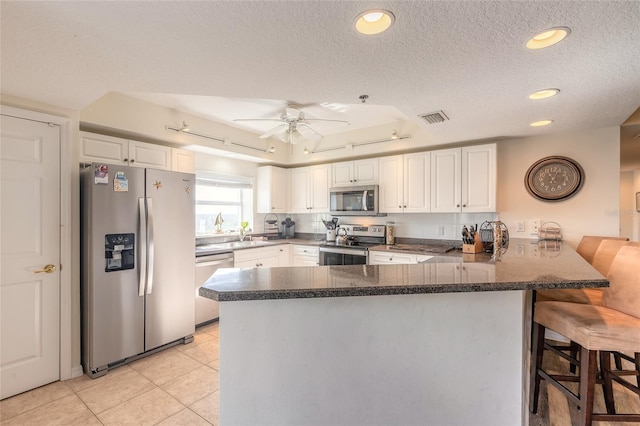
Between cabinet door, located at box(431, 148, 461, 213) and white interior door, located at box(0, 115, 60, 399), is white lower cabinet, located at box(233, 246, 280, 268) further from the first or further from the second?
cabinet door, located at box(431, 148, 461, 213)

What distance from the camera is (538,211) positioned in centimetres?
334

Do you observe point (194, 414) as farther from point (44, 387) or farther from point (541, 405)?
point (541, 405)

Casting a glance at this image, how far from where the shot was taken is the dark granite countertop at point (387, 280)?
1.13m

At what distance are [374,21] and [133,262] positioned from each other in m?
2.73

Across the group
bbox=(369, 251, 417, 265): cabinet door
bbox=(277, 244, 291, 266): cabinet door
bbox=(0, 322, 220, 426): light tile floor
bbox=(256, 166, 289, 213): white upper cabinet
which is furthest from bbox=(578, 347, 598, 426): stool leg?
bbox=(256, 166, 289, 213): white upper cabinet

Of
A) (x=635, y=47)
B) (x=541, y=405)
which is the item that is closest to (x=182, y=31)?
(x=635, y=47)

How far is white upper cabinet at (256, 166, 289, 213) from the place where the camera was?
4.77 meters

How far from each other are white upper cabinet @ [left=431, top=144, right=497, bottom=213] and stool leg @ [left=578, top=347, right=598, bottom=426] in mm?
2030

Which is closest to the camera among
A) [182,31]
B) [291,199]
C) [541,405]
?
[182,31]

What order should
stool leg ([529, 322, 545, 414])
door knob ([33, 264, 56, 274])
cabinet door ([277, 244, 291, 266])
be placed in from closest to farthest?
1. stool leg ([529, 322, 545, 414])
2. door knob ([33, 264, 56, 274])
3. cabinet door ([277, 244, 291, 266])

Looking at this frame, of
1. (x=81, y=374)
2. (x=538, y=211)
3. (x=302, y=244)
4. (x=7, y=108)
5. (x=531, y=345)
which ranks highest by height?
(x=7, y=108)

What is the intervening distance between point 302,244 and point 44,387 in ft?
9.98

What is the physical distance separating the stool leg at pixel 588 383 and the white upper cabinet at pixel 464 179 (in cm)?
203

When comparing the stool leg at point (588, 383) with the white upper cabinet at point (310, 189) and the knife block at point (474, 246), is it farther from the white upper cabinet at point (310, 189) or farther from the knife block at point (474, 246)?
the white upper cabinet at point (310, 189)
